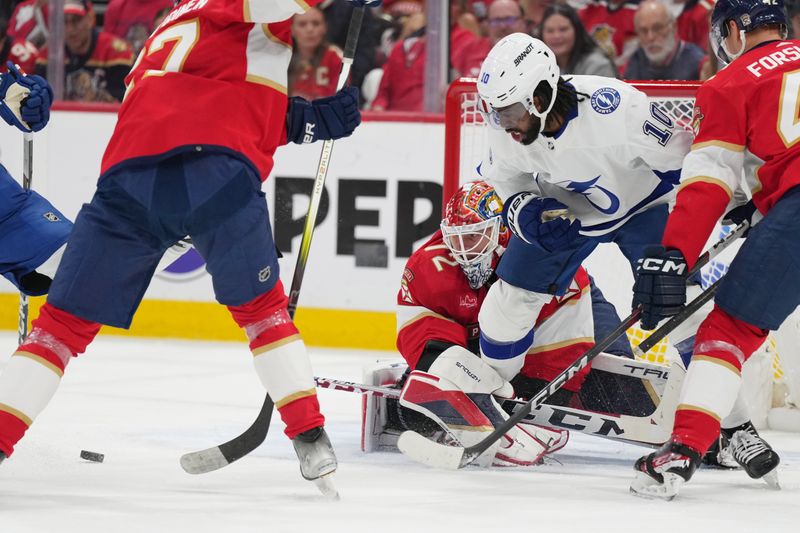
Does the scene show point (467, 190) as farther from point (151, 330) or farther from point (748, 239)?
point (151, 330)

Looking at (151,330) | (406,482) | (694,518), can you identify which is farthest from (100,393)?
(694,518)

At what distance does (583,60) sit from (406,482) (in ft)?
8.85

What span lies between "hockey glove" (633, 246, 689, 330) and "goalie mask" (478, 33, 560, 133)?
0.50 metres

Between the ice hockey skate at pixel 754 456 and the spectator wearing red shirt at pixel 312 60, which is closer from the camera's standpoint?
the ice hockey skate at pixel 754 456

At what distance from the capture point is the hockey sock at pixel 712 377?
2820 millimetres

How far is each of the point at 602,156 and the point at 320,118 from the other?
2.42 feet

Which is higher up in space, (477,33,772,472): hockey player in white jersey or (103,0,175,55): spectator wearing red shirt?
(477,33,772,472): hockey player in white jersey

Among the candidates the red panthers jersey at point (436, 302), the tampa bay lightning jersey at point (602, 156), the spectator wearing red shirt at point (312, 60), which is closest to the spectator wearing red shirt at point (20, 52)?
the spectator wearing red shirt at point (312, 60)

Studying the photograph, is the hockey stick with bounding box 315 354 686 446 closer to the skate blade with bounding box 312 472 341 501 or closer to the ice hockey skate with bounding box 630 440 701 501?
the ice hockey skate with bounding box 630 440 701 501

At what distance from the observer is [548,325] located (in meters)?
3.69

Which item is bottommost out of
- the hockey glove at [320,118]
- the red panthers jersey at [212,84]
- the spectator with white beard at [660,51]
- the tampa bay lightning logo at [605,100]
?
the spectator with white beard at [660,51]

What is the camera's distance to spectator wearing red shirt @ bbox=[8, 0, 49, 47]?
19.5 feet

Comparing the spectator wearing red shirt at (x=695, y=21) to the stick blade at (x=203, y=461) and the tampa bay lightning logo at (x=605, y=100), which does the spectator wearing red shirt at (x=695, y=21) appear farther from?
the stick blade at (x=203, y=461)

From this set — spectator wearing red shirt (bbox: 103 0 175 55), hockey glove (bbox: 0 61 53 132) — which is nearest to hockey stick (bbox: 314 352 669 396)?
hockey glove (bbox: 0 61 53 132)
